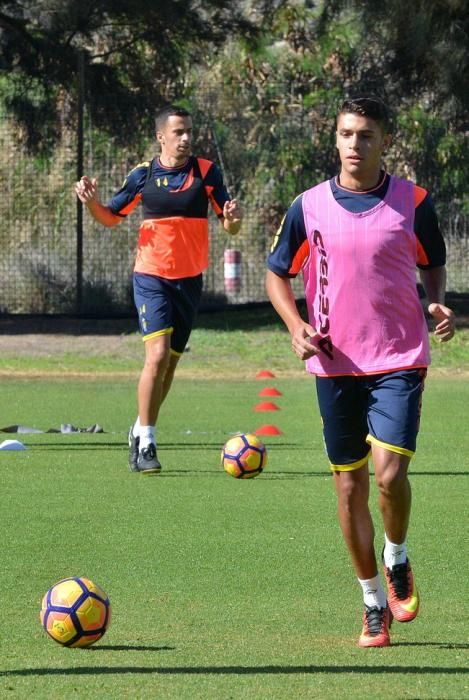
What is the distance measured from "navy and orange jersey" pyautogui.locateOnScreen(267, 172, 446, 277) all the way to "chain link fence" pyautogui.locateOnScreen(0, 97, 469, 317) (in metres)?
16.2

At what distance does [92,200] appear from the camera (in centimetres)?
950

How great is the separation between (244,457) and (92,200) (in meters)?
1.99

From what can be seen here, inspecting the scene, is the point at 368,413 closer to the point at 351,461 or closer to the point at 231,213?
the point at 351,461

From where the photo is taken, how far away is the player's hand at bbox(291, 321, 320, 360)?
5.44 m

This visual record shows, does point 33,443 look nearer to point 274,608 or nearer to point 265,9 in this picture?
point 274,608

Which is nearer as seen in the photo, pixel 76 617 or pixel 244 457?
pixel 76 617

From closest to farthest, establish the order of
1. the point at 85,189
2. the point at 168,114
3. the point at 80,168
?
the point at 85,189 < the point at 168,114 < the point at 80,168

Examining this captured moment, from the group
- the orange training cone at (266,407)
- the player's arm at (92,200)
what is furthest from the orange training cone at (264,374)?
the player's arm at (92,200)

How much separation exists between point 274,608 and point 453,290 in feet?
54.8

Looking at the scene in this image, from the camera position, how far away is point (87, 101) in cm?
2209

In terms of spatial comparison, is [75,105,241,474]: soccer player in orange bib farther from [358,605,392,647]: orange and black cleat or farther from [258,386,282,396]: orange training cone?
[258,386,282,396]: orange training cone

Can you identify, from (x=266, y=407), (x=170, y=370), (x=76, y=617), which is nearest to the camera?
(x=76, y=617)

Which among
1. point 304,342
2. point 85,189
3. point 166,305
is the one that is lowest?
point 166,305

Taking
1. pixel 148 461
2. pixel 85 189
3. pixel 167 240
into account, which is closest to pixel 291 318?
pixel 85 189
